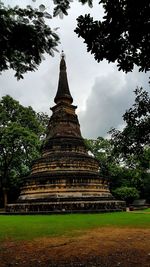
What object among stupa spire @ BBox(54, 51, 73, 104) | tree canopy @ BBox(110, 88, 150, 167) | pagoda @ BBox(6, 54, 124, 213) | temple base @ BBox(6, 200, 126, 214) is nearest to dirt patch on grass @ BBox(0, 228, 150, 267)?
tree canopy @ BBox(110, 88, 150, 167)

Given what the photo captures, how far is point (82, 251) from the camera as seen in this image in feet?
30.5

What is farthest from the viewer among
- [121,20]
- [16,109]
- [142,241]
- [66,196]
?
[16,109]

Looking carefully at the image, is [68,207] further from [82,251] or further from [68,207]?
[82,251]

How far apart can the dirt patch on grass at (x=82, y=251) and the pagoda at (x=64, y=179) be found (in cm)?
1334

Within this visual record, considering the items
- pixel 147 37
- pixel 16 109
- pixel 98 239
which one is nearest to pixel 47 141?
pixel 16 109

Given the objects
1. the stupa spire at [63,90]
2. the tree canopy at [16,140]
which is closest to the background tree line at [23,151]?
the tree canopy at [16,140]

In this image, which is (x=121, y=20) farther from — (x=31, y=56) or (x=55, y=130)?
(x=55, y=130)

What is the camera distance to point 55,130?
33.4m

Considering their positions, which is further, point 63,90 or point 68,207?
point 63,90

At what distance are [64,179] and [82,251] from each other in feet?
60.6

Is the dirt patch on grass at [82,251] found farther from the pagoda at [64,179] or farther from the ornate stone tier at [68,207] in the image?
the pagoda at [64,179]

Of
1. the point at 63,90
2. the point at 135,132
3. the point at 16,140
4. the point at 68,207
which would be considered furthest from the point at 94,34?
the point at 16,140

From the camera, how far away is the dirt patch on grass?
795cm

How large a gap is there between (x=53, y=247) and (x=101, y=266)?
2.66m
